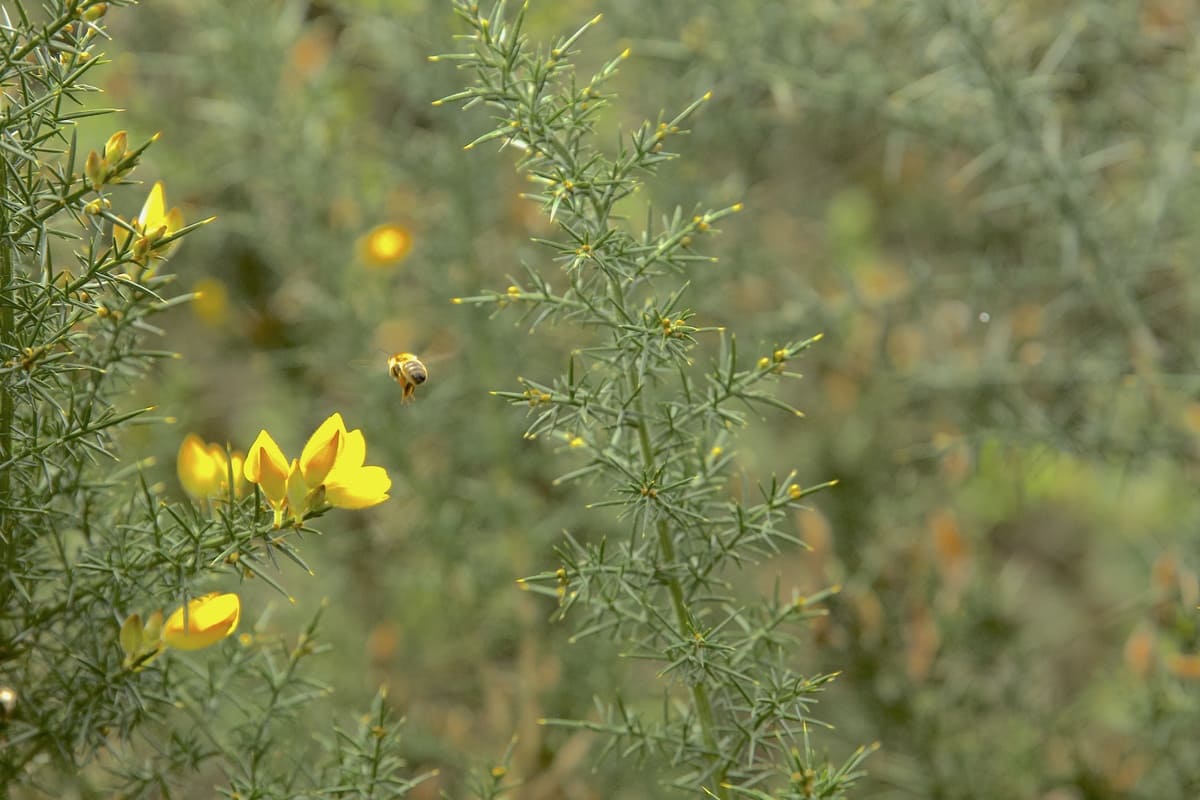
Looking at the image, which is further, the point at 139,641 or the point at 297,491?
the point at 139,641

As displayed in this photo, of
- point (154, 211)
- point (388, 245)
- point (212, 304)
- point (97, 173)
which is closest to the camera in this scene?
point (97, 173)

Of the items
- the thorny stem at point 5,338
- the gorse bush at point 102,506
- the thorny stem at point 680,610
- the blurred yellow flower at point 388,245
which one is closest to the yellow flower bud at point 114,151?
the gorse bush at point 102,506

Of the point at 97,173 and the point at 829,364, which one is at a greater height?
the point at 97,173

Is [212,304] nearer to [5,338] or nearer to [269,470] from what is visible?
[5,338]

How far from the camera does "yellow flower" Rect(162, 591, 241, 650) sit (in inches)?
46.4

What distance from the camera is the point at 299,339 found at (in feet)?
9.25

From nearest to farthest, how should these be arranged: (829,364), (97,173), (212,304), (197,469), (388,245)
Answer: (97,173) → (197,469) → (388,245) → (212,304) → (829,364)

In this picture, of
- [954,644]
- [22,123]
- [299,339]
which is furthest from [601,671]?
[22,123]

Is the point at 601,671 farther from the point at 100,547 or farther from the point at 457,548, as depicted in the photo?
the point at 100,547

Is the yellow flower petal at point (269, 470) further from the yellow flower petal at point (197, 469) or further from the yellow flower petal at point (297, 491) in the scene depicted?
the yellow flower petal at point (197, 469)

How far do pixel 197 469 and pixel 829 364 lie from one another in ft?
6.13

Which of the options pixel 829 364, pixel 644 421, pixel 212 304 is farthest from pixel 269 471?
pixel 829 364

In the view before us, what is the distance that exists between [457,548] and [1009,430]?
3.65 ft

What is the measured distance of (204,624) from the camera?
118 cm
